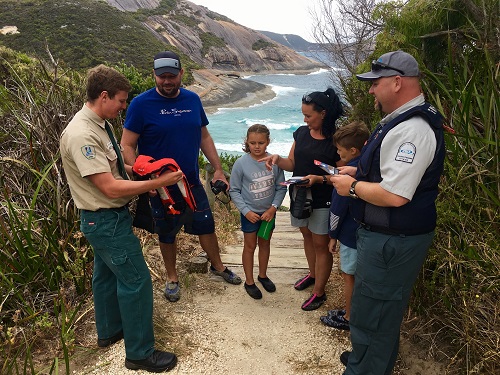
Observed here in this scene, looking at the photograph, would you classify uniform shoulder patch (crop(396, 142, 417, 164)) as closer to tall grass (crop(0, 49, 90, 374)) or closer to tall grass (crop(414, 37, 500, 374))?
tall grass (crop(414, 37, 500, 374))

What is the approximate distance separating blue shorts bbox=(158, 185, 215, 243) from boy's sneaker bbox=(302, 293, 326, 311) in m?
1.03

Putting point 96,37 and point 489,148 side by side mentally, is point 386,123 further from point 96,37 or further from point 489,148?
point 96,37

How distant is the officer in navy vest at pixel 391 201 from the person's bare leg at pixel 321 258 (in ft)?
3.05

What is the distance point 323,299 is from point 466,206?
4.56 ft

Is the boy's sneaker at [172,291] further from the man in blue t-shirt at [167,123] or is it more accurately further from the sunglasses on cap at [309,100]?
the sunglasses on cap at [309,100]

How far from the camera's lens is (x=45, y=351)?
2680 mm

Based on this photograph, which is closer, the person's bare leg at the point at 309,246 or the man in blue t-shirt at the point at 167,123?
the man in blue t-shirt at the point at 167,123

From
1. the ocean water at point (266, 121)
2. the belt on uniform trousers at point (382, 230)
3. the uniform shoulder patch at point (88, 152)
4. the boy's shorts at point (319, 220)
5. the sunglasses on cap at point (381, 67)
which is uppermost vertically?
the sunglasses on cap at point (381, 67)

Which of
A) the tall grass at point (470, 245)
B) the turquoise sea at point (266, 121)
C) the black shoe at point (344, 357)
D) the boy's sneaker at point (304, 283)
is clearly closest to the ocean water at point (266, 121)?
the turquoise sea at point (266, 121)

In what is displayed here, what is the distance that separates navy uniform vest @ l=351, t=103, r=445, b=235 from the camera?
1.88 m

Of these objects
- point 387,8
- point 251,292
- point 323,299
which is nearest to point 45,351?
point 251,292

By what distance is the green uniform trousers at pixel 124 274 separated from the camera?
2352mm

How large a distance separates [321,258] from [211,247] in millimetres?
1046

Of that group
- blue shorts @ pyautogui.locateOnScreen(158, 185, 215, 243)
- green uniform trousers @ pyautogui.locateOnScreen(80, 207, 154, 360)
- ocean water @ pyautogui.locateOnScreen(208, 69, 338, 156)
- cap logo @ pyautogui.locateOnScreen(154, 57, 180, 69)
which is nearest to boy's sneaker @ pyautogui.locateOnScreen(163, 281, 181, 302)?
blue shorts @ pyautogui.locateOnScreen(158, 185, 215, 243)
